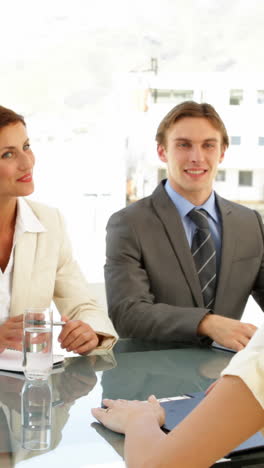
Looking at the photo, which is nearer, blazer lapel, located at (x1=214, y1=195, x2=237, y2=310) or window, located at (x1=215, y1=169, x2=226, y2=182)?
blazer lapel, located at (x1=214, y1=195, x2=237, y2=310)

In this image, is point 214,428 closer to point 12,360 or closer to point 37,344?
point 37,344

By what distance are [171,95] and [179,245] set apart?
344 centimetres

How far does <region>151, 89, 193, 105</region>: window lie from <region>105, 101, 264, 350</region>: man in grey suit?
2.83 m

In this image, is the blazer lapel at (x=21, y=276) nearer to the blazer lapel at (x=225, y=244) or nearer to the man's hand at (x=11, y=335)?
the man's hand at (x=11, y=335)

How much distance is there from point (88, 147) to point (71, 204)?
530mm

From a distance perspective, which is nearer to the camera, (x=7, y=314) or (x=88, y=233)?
(x=7, y=314)

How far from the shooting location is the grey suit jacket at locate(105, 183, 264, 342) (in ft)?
7.80

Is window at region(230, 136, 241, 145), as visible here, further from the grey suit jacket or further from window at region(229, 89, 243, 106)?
the grey suit jacket

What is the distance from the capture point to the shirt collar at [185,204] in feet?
8.65

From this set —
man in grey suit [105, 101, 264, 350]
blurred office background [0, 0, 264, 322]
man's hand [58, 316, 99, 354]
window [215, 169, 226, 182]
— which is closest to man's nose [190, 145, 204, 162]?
man in grey suit [105, 101, 264, 350]

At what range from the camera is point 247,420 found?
78 cm

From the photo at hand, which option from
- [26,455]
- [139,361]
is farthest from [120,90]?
[26,455]

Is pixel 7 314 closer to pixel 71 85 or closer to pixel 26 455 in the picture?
pixel 26 455

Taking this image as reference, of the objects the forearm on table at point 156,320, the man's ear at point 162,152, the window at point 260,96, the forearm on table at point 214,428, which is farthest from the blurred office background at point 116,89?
the forearm on table at point 214,428
